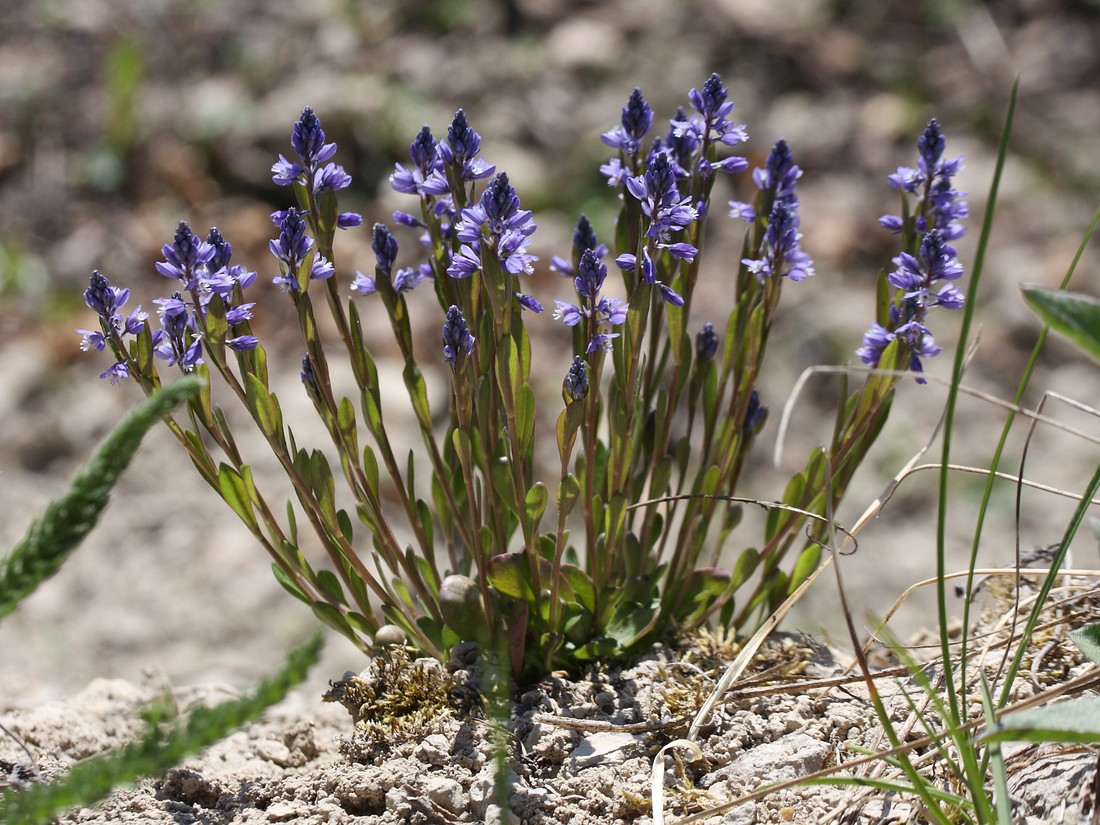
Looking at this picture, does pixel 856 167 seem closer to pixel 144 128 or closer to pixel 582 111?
pixel 582 111

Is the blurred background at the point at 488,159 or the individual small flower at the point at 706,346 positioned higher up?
the blurred background at the point at 488,159

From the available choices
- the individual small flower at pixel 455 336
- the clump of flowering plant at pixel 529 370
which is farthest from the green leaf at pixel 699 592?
the individual small flower at pixel 455 336

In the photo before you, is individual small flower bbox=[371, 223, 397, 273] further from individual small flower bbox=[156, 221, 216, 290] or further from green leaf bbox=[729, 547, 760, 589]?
green leaf bbox=[729, 547, 760, 589]

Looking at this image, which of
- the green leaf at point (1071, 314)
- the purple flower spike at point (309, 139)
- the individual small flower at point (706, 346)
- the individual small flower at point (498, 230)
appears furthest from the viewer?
the individual small flower at point (706, 346)

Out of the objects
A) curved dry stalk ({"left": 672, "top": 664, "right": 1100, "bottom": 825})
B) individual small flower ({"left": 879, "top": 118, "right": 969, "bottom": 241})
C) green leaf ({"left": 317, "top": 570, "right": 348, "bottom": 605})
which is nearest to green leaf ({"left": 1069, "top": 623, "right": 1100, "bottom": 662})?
curved dry stalk ({"left": 672, "top": 664, "right": 1100, "bottom": 825})

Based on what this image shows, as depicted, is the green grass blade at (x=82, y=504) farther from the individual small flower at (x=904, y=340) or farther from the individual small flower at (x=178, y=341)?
the individual small flower at (x=904, y=340)

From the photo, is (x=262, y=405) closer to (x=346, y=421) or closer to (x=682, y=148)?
(x=346, y=421)
